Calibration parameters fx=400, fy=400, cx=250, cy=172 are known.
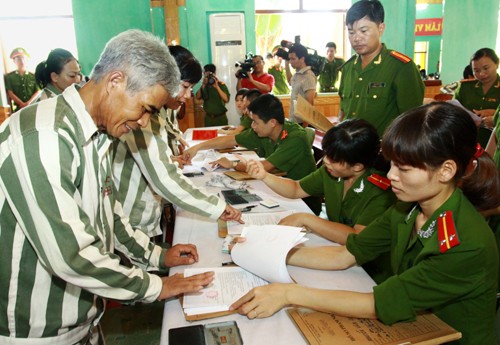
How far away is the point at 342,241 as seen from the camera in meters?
1.51

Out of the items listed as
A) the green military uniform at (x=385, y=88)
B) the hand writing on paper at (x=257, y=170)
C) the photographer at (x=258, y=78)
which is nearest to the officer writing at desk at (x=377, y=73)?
the green military uniform at (x=385, y=88)

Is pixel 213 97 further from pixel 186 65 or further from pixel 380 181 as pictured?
pixel 380 181

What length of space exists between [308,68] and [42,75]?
103 inches

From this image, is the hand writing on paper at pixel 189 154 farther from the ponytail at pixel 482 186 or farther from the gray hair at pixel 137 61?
the ponytail at pixel 482 186

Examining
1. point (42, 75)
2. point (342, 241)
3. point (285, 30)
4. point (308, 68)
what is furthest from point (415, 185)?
point (285, 30)

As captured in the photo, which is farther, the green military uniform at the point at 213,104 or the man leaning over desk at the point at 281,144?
the green military uniform at the point at 213,104

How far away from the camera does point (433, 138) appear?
37.8 inches

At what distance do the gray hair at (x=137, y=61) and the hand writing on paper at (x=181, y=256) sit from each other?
63 centimetres

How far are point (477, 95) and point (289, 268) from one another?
3.34m

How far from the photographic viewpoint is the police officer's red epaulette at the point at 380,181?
158 cm

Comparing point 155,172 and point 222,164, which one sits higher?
point 155,172

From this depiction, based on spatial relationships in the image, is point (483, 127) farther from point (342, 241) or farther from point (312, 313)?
point (312, 313)

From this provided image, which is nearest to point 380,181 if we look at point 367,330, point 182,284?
point 367,330

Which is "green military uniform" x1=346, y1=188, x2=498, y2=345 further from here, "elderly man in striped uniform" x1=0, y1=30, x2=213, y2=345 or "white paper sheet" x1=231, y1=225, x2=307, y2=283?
"elderly man in striped uniform" x1=0, y1=30, x2=213, y2=345
